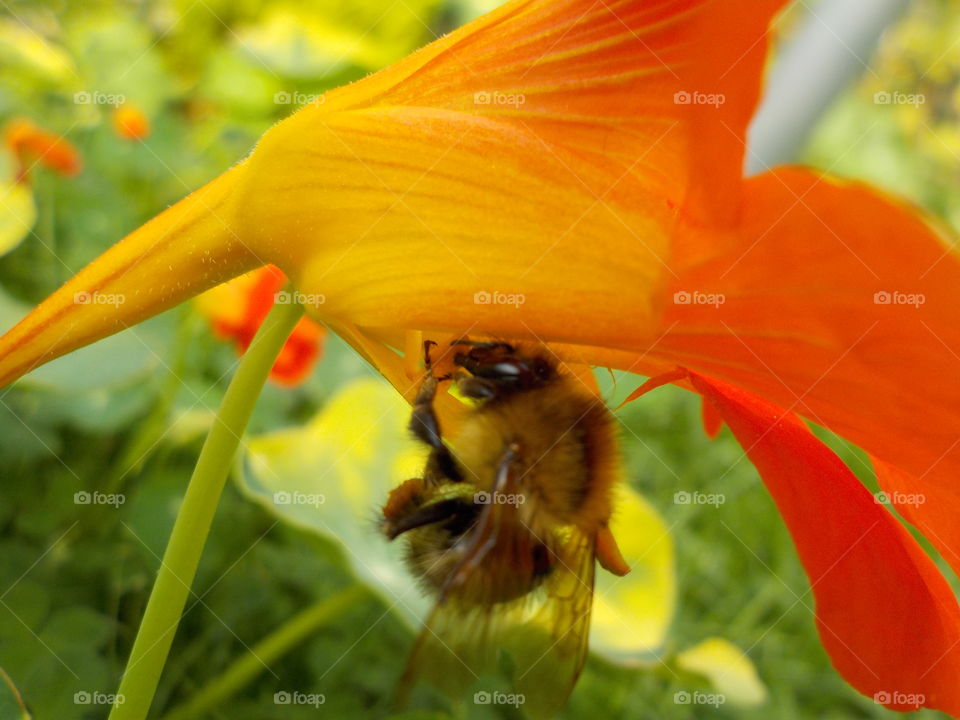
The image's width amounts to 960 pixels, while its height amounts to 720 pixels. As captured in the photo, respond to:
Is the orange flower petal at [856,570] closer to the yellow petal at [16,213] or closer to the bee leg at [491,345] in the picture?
the bee leg at [491,345]

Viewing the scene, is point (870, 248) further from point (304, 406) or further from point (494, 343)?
point (304, 406)

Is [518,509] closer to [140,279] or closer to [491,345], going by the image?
[491,345]

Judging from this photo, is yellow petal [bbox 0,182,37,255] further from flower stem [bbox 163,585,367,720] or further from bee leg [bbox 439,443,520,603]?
bee leg [bbox 439,443,520,603]

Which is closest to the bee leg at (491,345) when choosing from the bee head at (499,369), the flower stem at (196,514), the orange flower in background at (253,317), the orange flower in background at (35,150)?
the bee head at (499,369)

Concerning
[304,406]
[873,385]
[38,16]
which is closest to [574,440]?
[873,385]

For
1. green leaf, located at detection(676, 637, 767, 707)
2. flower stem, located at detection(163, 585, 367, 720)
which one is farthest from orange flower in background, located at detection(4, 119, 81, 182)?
green leaf, located at detection(676, 637, 767, 707)
